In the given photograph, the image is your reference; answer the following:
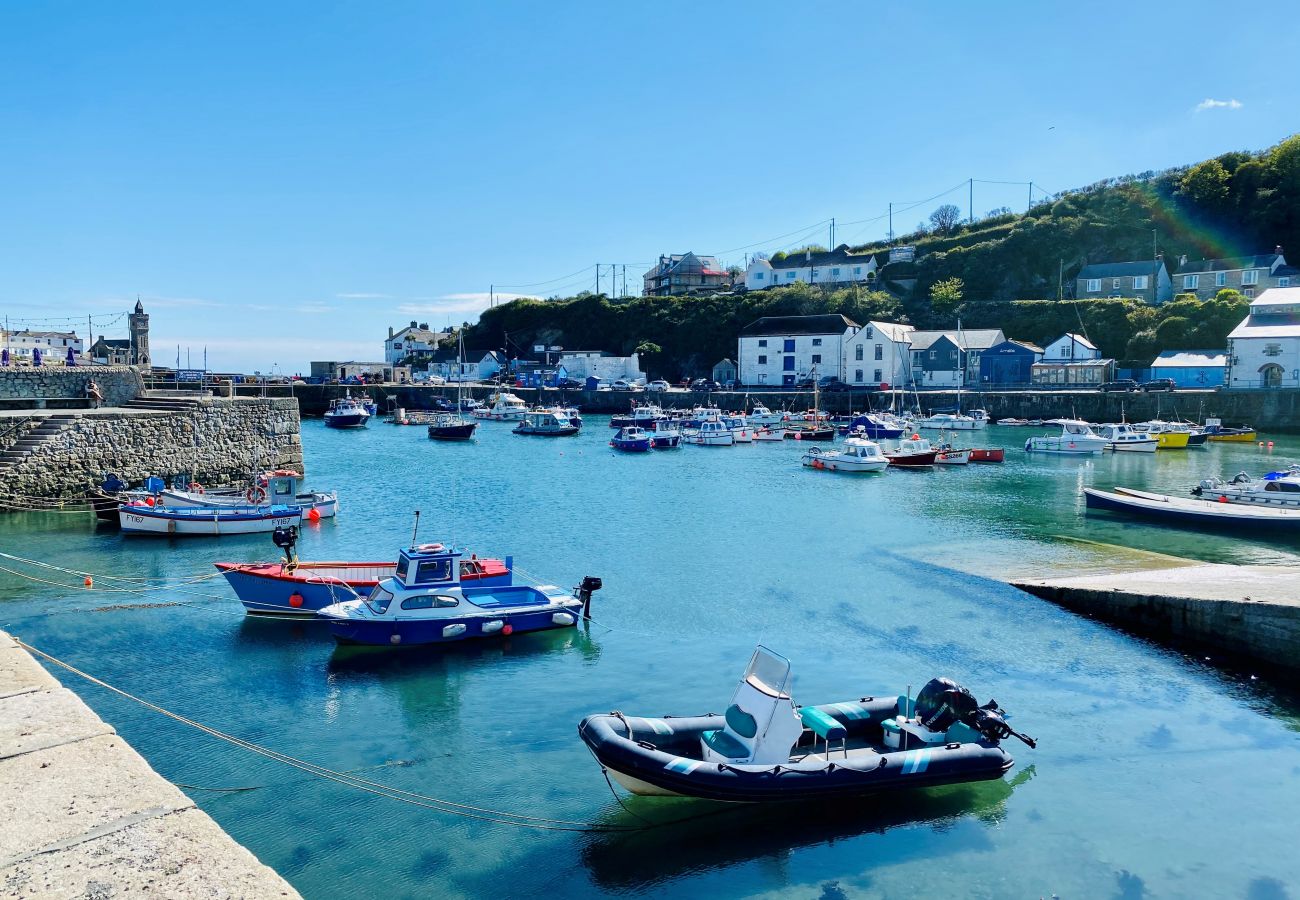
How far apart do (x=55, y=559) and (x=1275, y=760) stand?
94.4 feet

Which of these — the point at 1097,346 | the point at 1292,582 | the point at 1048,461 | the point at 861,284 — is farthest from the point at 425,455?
the point at 861,284

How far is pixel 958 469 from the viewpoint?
163 ft

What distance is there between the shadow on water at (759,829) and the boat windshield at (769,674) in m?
1.58

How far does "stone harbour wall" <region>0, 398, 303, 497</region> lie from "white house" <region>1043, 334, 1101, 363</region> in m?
70.3

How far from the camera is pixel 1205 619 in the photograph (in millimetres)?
18422

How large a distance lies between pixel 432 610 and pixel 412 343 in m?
138

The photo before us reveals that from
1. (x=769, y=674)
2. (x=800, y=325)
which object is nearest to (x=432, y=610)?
(x=769, y=674)

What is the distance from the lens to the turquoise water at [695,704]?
1116 cm

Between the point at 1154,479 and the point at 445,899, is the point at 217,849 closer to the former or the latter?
the point at 445,899

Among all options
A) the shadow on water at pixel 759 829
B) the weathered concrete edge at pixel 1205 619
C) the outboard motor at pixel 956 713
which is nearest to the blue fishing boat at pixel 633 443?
the weathered concrete edge at pixel 1205 619

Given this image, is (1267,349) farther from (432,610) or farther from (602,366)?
(432,610)

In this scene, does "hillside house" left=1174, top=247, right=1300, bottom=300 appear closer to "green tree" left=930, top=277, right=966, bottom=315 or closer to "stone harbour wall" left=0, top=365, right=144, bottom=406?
"green tree" left=930, top=277, right=966, bottom=315

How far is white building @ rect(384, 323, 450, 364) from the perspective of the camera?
14988cm

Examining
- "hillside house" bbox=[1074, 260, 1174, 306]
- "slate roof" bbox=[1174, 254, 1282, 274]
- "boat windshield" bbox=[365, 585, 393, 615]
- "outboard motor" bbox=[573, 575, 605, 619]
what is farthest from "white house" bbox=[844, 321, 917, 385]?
"boat windshield" bbox=[365, 585, 393, 615]
